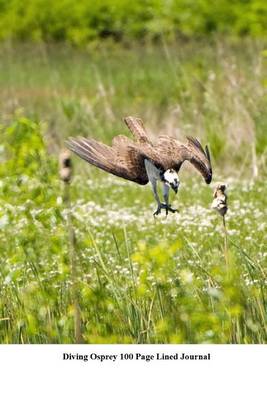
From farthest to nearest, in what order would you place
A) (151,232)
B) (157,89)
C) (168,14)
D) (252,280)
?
(168,14), (157,89), (151,232), (252,280)

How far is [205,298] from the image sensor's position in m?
4.02

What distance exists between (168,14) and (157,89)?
5.44 meters

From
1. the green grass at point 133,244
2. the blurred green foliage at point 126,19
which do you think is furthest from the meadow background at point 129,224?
the blurred green foliage at point 126,19

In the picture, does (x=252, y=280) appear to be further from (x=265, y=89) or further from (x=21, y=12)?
(x=21, y=12)

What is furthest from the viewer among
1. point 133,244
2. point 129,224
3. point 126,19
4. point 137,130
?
point 126,19

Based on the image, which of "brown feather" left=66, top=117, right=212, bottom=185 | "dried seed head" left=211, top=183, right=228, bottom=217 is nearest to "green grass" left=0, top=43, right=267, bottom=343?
"dried seed head" left=211, top=183, right=228, bottom=217

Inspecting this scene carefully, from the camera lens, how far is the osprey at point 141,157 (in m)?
3.14

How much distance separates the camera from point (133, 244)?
5.65m

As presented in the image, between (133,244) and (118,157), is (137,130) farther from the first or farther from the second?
(133,244)

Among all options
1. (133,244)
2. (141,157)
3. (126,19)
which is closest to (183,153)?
(141,157)

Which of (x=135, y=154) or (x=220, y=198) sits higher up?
(x=135, y=154)

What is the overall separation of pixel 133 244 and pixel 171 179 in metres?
2.57

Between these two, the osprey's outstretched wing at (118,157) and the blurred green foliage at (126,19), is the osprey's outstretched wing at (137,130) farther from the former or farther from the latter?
the blurred green foliage at (126,19)
